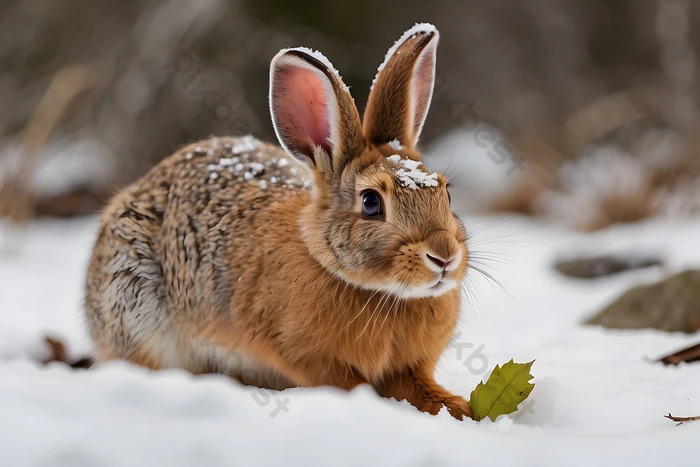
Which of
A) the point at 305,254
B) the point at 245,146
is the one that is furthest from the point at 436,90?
the point at 305,254

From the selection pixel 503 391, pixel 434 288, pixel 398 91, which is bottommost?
pixel 503 391

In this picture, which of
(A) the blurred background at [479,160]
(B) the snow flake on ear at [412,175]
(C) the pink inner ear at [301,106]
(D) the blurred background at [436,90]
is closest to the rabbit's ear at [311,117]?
(C) the pink inner ear at [301,106]

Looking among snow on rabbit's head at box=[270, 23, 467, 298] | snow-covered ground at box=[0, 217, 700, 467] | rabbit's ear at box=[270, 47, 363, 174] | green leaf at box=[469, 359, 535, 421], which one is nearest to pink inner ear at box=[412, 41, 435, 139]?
snow on rabbit's head at box=[270, 23, 467, 298]

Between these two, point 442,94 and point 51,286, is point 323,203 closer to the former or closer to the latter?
point 51,286

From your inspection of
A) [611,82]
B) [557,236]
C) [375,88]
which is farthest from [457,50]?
[375,88]

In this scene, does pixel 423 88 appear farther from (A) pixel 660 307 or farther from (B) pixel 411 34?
(A) pixel 660 307

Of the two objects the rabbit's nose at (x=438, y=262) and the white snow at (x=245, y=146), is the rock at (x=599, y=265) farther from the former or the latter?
the rabbit's nose at (x=438, y=262)
